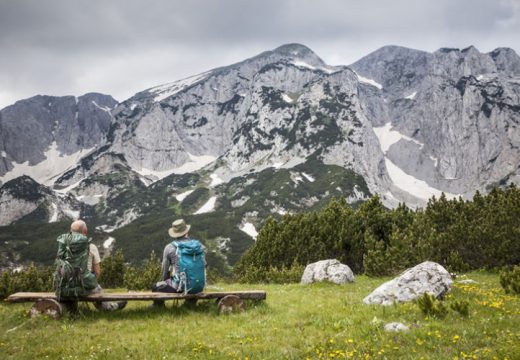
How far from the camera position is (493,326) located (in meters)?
10.3

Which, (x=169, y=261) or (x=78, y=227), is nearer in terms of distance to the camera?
(x=78, y=227)

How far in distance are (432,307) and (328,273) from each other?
1170 centimetres

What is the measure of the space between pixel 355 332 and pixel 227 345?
10.6 feet

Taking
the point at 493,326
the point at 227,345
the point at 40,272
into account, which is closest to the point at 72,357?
the point at 227,345

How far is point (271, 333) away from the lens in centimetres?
1115

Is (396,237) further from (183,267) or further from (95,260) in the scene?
(95,260)

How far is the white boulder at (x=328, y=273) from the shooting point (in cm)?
2283

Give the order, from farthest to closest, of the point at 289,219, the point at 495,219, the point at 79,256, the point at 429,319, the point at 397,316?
1. the point at 289,219
2. the point at 495,219
3. the point at 79,256
4. the point at 397,316
5. the point at 429,319

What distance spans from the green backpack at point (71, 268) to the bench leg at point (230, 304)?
14.2 ft

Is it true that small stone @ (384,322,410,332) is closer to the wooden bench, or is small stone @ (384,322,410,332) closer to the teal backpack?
the wooden bench


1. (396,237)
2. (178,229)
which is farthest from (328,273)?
(178,229)

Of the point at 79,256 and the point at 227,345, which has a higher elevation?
the point at 79,256

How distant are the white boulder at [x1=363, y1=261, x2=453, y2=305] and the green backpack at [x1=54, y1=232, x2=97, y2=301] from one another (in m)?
9.46

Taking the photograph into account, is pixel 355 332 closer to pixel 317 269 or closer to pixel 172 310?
pixel 172 310
